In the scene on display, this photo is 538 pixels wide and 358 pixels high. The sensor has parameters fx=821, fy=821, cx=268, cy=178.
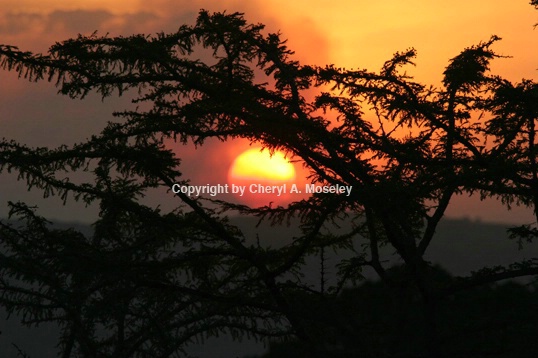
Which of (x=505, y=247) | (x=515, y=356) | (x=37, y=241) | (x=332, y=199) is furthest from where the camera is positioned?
(x=505, y=247)

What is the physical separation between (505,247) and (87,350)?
5500 cm

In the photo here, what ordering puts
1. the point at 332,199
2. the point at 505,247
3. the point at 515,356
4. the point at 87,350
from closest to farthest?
the point at 332,199 < the point at 515,356 < the point at 87,350 < the point at 505,247

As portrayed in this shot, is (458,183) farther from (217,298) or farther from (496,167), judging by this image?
(217,298)

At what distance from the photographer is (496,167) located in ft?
29.3

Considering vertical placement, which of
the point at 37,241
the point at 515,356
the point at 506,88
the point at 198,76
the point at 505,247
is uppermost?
the point at 505,247

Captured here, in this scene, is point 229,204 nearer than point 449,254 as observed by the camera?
Yes

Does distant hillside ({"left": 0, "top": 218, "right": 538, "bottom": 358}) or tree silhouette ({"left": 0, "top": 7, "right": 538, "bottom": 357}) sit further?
distant hillside ({"left": 0, "top": 218, "right": 538, "bottom": 358})

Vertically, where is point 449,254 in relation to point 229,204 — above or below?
above

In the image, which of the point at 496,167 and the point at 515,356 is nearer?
the point at 496,167

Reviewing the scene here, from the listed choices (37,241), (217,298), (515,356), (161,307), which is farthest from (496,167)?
(37,241)

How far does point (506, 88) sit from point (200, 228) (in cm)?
397

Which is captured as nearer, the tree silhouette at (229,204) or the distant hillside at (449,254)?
the tree silhouette at (229,204)

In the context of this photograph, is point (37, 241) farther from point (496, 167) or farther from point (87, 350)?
point (496, 167)

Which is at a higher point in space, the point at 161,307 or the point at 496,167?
the point at 496,167
